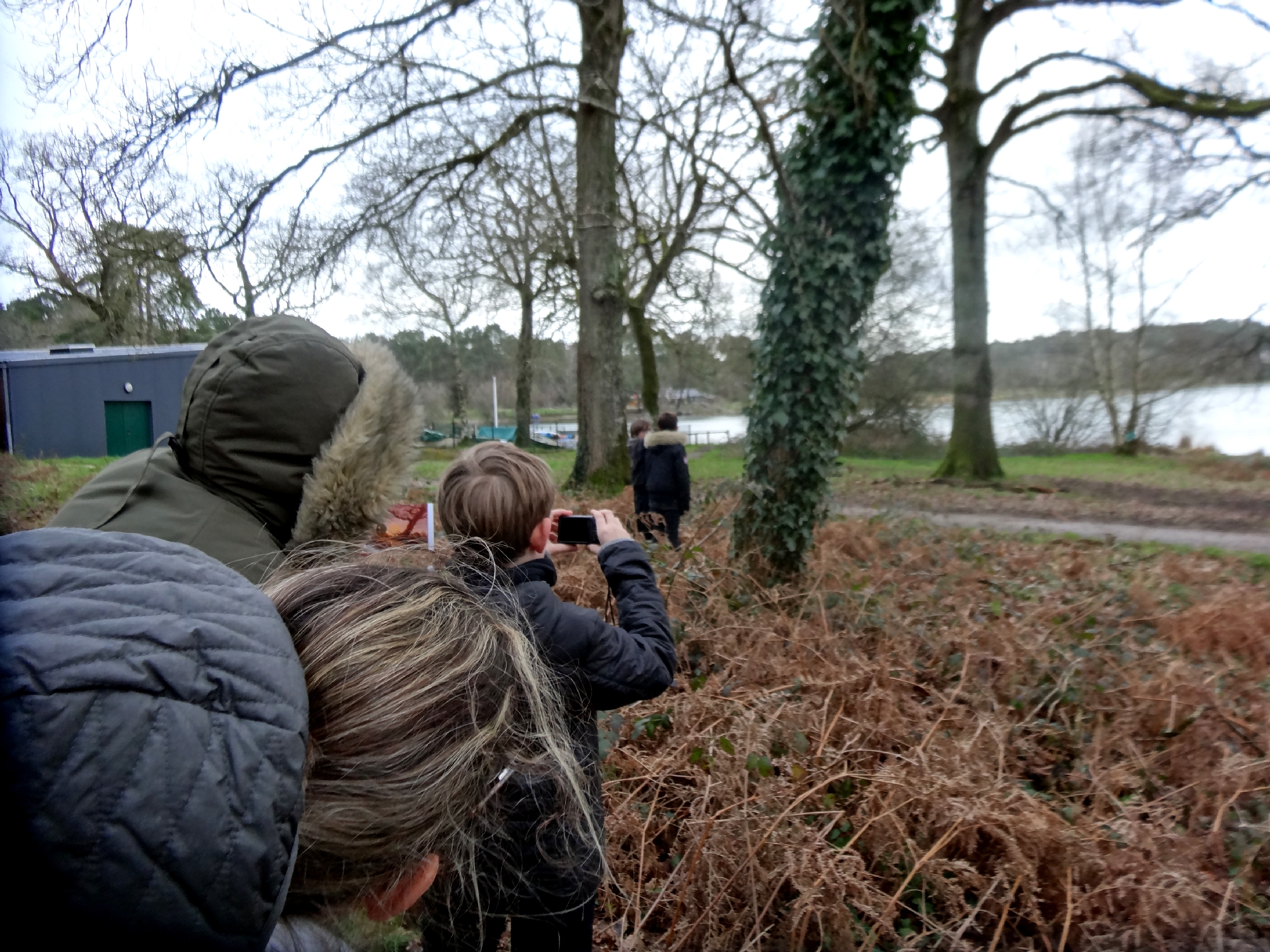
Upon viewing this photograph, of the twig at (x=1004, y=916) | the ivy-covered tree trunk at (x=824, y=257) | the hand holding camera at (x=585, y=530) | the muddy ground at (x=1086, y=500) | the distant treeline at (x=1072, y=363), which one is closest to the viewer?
the hand holding camera at (x=585, y=530)

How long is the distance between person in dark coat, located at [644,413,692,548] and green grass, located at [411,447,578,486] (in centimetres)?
103

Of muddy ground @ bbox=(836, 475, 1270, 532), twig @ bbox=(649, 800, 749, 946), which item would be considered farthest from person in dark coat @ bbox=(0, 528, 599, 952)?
muddy ground @ bbox=(836, 475, 1270, 532)

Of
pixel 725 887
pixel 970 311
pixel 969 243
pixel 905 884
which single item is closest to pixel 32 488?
pixel 725 887

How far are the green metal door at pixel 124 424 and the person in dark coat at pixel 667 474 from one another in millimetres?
4572

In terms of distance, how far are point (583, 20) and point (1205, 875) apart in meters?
10.3

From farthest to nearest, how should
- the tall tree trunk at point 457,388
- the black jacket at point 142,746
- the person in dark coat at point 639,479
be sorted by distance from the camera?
the tall tree trunk at point 457,388, the person in dark coat at point 639,479, the black jacket at point 142,746

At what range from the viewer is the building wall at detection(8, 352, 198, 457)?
3799 millimetres

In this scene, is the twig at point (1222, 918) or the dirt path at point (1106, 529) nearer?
the twig at point (1222, 918)

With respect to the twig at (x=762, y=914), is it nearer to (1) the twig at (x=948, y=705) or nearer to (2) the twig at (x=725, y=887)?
(2) the twig at (x=725, y=887)

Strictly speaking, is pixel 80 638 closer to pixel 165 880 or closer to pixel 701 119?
pixel 165 880

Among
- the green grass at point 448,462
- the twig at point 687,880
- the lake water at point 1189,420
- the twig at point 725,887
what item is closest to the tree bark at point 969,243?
the lake water at point 1189,420

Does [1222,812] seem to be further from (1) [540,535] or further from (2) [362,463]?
(2) [362,463]

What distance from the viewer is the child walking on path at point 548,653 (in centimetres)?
185

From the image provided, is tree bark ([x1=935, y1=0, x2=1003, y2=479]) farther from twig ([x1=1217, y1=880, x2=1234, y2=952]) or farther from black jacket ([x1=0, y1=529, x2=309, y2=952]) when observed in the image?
black jacket ([x1=0, y1=529, x2=309, y2=952])
